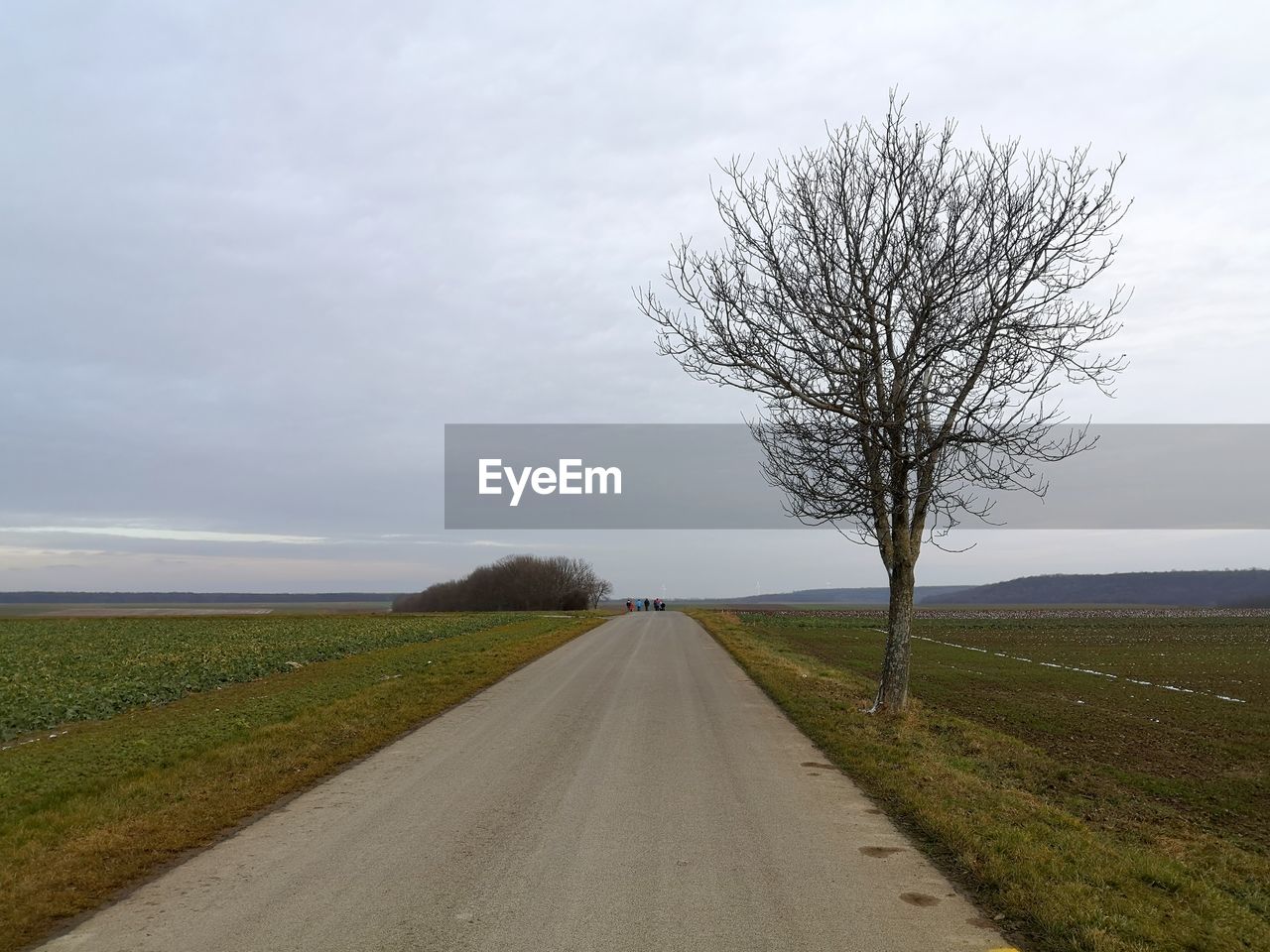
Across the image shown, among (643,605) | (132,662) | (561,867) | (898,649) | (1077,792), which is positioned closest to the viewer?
(561,867)

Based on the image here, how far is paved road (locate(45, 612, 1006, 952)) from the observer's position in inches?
204

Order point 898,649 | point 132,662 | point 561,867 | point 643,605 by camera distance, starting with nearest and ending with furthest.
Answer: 1. point 561,867
2. point 898,649
3. point 132,662
4. point 643,605

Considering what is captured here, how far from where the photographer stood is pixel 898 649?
607 inches

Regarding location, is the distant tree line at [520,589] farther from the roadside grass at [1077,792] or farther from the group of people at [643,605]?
the roadside grass at [1077,792]

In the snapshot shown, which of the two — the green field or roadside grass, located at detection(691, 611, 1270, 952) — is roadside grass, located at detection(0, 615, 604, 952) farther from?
roadside grass, located at detection(691, 611, 1270, 952)

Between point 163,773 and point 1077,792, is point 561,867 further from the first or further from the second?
point 1077,792

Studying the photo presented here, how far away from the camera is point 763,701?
1744cm

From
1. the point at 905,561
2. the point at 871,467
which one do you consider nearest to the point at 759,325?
the point at 871,467

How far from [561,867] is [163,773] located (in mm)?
6451

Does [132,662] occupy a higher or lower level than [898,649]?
lower

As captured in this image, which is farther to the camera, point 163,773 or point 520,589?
point 520,589

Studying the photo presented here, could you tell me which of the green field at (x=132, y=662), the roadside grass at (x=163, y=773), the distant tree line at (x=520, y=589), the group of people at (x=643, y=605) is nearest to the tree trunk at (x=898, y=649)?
the roadside grass at (x=163, y=773)

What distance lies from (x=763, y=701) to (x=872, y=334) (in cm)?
773

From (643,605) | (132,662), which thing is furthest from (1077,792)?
(643,605)
